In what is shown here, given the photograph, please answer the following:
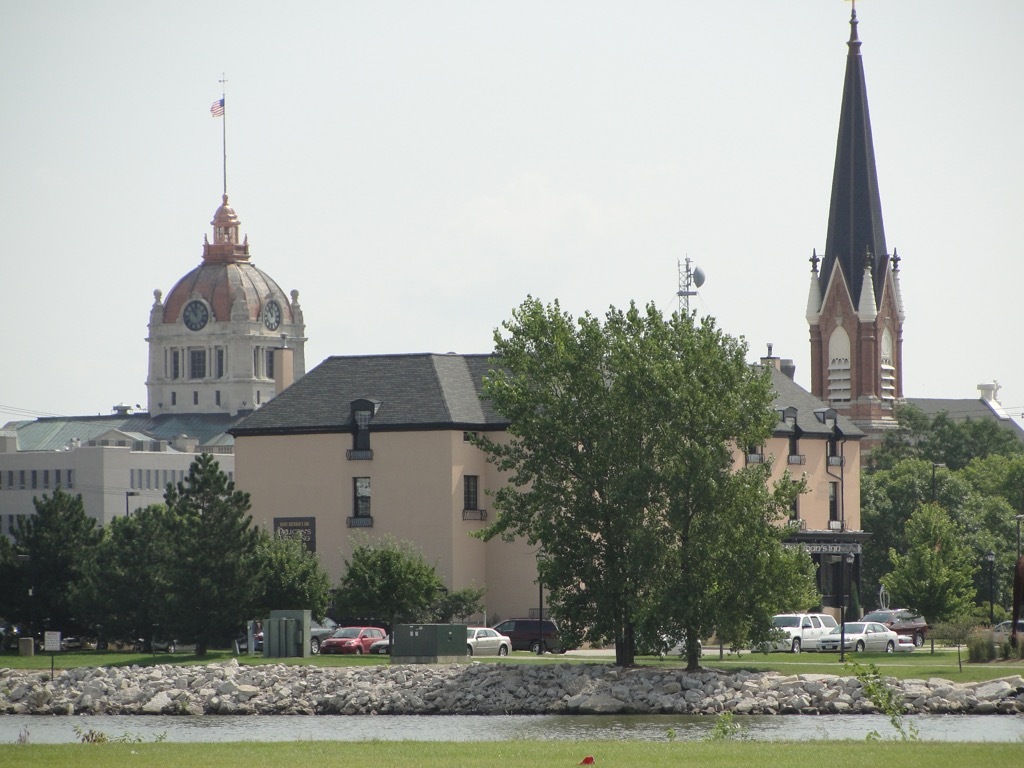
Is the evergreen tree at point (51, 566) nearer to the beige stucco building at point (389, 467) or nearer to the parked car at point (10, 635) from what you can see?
the parked car at point (10, 635)

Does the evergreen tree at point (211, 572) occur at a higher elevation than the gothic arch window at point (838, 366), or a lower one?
lower

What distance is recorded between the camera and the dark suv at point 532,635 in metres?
65.4

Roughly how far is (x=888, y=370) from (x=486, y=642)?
96.3 metres

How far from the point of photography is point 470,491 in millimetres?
73125

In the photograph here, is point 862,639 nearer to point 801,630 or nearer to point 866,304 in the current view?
point 801,630

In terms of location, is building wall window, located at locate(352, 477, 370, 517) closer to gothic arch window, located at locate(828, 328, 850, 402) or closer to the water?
the water

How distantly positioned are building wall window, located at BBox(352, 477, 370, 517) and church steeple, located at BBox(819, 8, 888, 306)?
2980 inches

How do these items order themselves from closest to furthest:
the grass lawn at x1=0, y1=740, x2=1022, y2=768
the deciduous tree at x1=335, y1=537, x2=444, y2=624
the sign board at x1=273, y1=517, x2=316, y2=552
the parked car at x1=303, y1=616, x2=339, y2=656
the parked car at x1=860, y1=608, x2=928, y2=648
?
the grass lawn at x1=0, y1=740, x2=1022, y2=768 < the deciduous tree at x1=335, y1=537, x2=444, y2=624 < the parked car at x1=303, y1=616, x2=339, y2=656 < the parked car at x1=860, y1=608, x2=928, y2=648 < the sign board at x1=273, y1=517, x2=316, y2=552

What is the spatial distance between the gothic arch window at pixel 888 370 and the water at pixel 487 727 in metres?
109

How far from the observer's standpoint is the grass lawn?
1181 inches

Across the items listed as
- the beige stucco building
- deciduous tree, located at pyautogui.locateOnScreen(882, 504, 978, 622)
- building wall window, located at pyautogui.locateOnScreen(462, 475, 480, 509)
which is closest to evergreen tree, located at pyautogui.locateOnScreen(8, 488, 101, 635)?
the beige stucco building

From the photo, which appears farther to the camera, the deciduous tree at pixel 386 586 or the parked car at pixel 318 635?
the parked car at pixel 318 635

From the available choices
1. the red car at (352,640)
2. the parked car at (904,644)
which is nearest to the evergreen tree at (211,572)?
the red car at (352,640)

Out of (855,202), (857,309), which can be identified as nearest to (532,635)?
(855,202)
